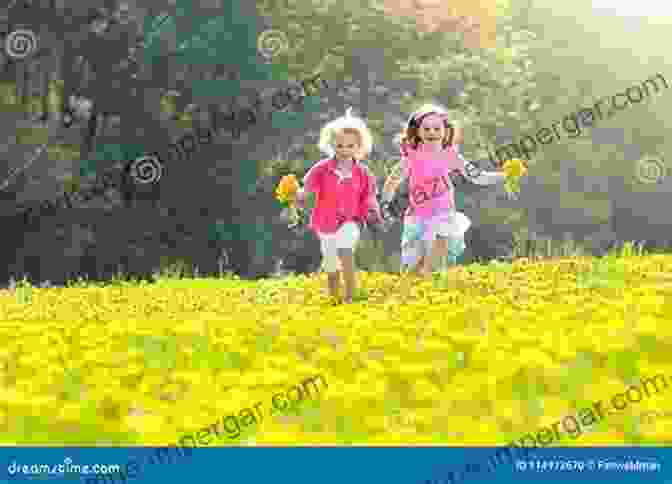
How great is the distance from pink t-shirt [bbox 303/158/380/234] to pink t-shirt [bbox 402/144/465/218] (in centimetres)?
112

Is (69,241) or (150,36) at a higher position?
(150,36)

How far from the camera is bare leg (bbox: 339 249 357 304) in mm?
9336

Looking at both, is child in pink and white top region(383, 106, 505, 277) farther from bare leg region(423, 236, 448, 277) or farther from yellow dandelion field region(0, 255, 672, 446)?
yellow dandelion field region(0, 255, 672, 446)

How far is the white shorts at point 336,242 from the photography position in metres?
9.44

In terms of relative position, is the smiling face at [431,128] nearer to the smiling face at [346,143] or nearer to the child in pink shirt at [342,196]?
the child in pink shirt at [342,196]

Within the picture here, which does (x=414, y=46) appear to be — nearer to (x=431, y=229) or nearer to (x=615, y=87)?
(x=615, y=87)

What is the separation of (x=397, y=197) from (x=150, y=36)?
4.60 meters

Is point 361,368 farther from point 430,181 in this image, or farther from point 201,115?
point 201,115

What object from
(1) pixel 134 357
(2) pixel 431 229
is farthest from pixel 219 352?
(2) pixel 431 229
